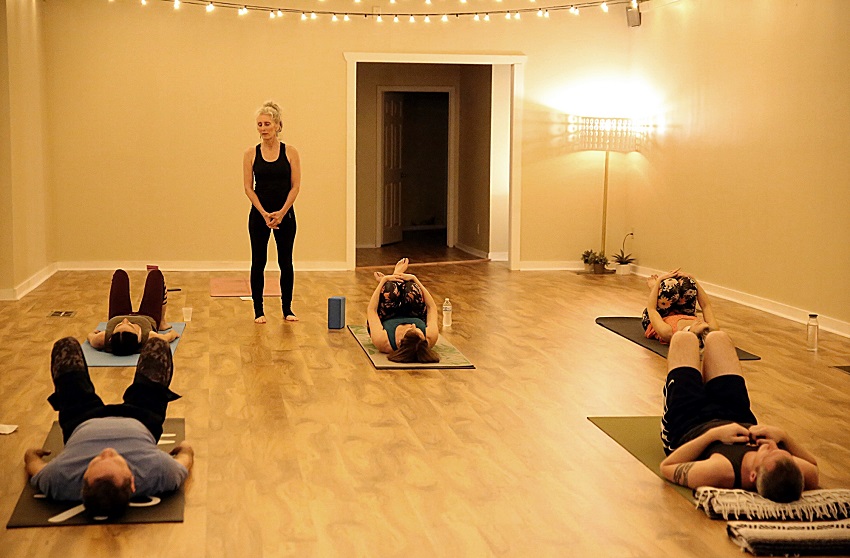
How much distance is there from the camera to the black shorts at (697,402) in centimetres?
334

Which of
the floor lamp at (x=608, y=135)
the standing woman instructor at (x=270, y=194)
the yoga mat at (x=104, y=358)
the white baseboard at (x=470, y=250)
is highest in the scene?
the floor lamp at (x=608, y=135)

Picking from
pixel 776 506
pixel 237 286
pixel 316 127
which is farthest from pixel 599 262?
pixel 776 506

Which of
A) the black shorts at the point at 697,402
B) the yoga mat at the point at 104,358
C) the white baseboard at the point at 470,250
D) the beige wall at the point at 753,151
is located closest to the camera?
the black shorts at the point at 697,402

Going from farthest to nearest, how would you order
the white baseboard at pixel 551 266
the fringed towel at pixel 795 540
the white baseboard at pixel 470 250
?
1. the white baseboard at pixel 470 250
2. the white baseboard at pixel 551 266
3. the fringed towel at pixel 795 540

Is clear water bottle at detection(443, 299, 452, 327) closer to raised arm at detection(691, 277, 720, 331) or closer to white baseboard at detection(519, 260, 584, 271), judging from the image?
raised arm at detection(691, 277, 720, 331)

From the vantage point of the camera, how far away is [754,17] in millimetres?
7203

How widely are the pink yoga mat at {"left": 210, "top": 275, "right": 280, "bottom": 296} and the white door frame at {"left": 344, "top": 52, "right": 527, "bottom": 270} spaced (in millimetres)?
1114

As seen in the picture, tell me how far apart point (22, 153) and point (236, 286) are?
1.85 meters

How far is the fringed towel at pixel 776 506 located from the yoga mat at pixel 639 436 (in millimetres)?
255

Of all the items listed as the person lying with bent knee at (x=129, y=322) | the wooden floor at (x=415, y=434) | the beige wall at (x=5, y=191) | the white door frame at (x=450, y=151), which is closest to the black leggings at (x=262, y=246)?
the wooden floor at (x=415, y=434)

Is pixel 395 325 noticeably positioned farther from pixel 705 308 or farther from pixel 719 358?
pixel 719 358

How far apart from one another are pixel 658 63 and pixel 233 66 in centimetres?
372

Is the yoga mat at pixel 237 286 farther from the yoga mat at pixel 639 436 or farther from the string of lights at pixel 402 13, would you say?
the yoga mat at pixel 639 436

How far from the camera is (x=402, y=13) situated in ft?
29.7
